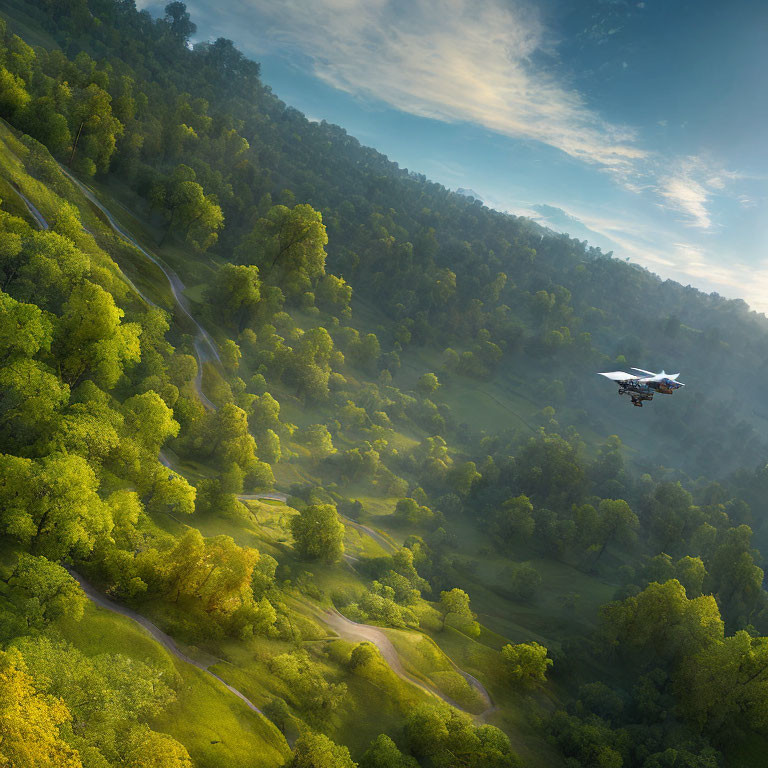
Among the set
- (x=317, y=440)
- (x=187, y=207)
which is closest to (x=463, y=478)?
(x=317, y=440)

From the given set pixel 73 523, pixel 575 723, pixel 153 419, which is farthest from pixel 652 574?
pixel 73 523

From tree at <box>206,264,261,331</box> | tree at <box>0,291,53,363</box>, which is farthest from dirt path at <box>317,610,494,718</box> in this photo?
tree at <box>206,264,261,331</box>

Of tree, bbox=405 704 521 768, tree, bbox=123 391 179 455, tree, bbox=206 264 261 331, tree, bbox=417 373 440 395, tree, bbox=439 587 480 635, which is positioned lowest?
tree, bbox=439 587 480 635

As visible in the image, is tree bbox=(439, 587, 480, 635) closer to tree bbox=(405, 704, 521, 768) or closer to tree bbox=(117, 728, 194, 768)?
tree bbox=(405, 704, 521, 768)

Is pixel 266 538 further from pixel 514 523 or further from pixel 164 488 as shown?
pixel 514 523

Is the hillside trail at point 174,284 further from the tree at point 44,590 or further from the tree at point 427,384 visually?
the tree at point 427,384

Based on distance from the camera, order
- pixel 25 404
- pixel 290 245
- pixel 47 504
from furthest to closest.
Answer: pixel 290 245 < pixel 25 404 < pixel 47 504
